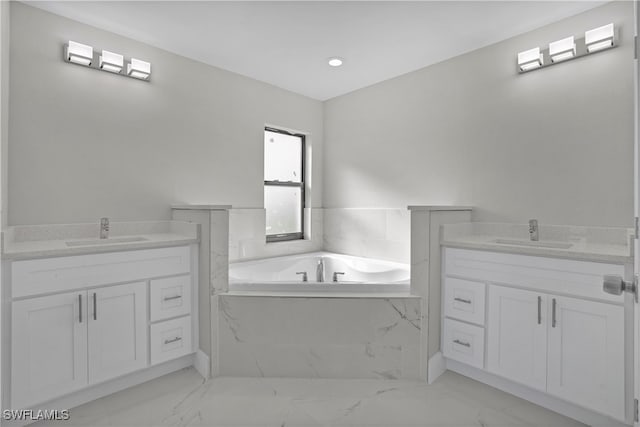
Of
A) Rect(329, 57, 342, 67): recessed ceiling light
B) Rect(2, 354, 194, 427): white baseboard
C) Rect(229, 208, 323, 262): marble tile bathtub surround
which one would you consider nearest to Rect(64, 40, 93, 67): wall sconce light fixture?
Rect(229, 208, 323, 262): marble tile bathtub surround

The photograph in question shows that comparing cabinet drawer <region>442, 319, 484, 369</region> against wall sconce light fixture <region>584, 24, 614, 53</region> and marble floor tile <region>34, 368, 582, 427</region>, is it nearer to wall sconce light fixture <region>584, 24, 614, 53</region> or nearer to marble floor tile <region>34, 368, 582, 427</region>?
marble floor tile <region>34, 368, 582, 427</region>

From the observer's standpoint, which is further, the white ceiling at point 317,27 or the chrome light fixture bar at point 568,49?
the white ceiling at point 317,27

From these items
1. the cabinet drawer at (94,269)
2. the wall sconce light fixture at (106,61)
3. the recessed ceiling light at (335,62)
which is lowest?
the cabinet drawer at (94,269)

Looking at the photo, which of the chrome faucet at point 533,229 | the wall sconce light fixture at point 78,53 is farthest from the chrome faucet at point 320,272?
the wall sconce light fixture at point 78,53

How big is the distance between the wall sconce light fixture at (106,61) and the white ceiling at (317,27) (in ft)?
0.65

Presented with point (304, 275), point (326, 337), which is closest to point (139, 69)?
point (304, 275)

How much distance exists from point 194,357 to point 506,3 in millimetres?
3075

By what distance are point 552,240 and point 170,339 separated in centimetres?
260

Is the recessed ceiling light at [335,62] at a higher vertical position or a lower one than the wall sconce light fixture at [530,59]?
higher

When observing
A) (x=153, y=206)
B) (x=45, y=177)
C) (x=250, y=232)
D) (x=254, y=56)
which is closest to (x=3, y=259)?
(x=45, y=177)

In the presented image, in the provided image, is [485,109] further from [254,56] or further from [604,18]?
[254,56]

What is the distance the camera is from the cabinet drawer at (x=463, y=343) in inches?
81.8

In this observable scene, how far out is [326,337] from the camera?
2150mm

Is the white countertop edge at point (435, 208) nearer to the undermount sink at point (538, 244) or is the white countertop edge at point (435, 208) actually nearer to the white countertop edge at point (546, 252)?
the white countertop edge at point (546, 252)
